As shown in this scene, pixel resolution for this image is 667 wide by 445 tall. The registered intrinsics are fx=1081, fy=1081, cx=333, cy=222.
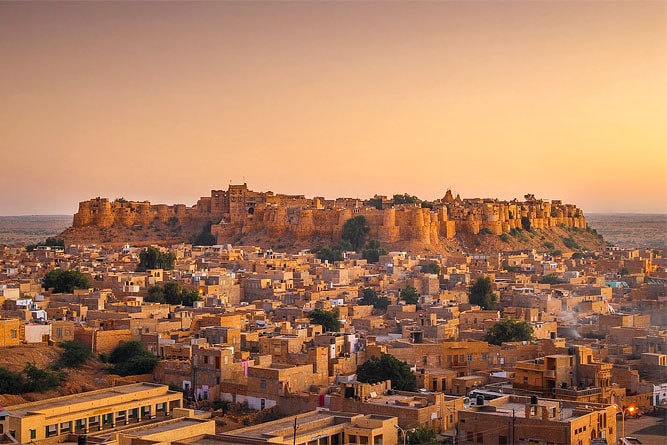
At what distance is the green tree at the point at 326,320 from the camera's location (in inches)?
1023

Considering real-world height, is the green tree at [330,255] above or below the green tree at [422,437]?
above

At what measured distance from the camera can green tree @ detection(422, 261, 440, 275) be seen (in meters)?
40.5

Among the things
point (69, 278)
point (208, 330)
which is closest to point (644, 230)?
point (69, 278)

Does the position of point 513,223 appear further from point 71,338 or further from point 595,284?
point 71,338

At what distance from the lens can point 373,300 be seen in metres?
32.4

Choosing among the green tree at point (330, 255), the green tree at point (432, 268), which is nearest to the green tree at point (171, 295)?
the green tree at point (432, 268)

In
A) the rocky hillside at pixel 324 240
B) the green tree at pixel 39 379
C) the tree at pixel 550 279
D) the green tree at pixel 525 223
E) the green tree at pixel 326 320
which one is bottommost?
the green tree at pixel 39 379

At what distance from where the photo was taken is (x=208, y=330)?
76.0 ft

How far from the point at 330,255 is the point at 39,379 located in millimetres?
31050

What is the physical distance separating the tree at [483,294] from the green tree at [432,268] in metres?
6.55

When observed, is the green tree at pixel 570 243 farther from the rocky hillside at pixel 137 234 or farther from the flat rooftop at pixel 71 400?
the flat rooftop at pixel 71 400

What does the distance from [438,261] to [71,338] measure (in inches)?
914

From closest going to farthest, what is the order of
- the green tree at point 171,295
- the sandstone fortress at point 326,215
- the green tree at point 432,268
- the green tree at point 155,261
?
1. the green tree at point 171,295
2. the green tree at point 155,261
3. the green tree at point 432,268
4. the sandstone fortress at point 326,215

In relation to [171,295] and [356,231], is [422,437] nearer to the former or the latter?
[171,295]
